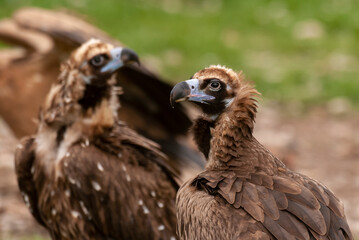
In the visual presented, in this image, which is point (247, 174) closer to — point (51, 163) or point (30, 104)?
point (51, 163)

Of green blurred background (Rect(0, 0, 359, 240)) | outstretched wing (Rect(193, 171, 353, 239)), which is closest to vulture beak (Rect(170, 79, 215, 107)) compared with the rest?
outstretched wing (Rect(193, 171, 353, 239))

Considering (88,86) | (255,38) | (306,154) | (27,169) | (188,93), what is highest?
(255,38)

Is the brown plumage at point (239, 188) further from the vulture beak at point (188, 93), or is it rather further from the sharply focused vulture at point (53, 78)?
the sharply focused vulture at point (53, 78)

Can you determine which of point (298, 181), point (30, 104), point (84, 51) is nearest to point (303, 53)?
point (30, 104)

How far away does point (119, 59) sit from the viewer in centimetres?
487

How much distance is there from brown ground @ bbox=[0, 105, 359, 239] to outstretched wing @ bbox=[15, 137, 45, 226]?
4.97 ft

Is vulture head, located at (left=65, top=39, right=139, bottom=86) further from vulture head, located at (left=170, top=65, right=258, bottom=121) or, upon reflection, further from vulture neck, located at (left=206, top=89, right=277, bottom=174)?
vulture neck, located at (left=206, top=89, right=277, bottom=174)

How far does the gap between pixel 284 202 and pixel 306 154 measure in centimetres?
540

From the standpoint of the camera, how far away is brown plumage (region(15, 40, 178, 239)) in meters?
4.70

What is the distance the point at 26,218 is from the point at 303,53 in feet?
21.8

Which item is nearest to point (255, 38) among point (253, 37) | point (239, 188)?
point (253, 37)

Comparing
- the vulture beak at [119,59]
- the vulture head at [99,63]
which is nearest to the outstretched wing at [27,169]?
the vulture head at [99,63]

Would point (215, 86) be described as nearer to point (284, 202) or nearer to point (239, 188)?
point (239, 188)

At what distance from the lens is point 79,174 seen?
4.64m
